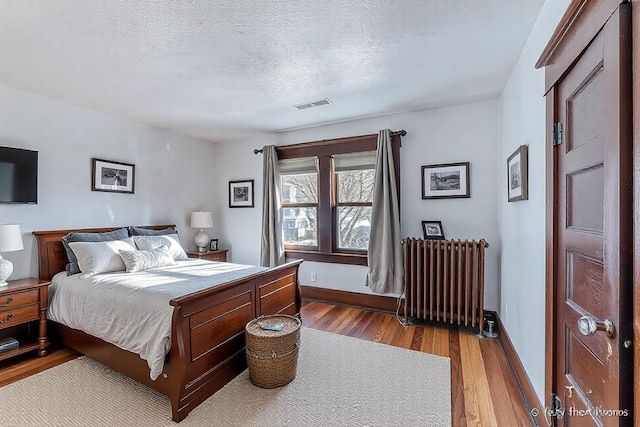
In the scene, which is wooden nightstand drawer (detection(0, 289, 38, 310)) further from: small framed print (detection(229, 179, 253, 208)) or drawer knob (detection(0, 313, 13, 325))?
small framed print (detection(229, 179, 253, 208))

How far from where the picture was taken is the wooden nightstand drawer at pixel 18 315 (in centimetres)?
241

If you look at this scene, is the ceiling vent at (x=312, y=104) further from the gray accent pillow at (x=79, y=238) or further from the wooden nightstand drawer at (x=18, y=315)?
the wooden nightstand drawer at (x=18, y=315)

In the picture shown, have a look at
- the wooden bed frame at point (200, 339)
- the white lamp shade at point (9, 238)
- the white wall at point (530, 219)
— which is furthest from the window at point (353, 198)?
the white lamp shade at point (9, 238)

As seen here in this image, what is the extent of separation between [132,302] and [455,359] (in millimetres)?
2603

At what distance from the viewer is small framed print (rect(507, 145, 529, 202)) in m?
1.99

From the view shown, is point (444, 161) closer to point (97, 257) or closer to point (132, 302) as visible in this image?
point (132, 302)

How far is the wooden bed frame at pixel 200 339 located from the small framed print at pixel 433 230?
1692mm

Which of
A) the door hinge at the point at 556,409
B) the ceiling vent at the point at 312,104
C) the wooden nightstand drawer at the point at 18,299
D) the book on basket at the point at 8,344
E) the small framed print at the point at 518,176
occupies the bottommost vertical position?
the book on basket at the point at 8,344

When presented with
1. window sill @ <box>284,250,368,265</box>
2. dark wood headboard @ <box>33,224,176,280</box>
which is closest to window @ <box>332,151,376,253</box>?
window sill @ <box>284,250,368,265</box>

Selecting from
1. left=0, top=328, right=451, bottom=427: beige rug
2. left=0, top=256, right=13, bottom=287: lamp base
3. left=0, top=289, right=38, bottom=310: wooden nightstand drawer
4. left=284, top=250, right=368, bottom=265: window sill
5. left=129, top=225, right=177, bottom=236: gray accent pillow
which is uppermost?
left=129, top=225, right=177, bottom=236: gray accent pillow

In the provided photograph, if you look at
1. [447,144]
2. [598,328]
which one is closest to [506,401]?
[598,328]

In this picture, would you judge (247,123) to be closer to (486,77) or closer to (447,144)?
(447,144)

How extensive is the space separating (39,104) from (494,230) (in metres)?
4.91

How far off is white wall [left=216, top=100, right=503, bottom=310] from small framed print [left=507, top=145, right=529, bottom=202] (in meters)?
0.70
